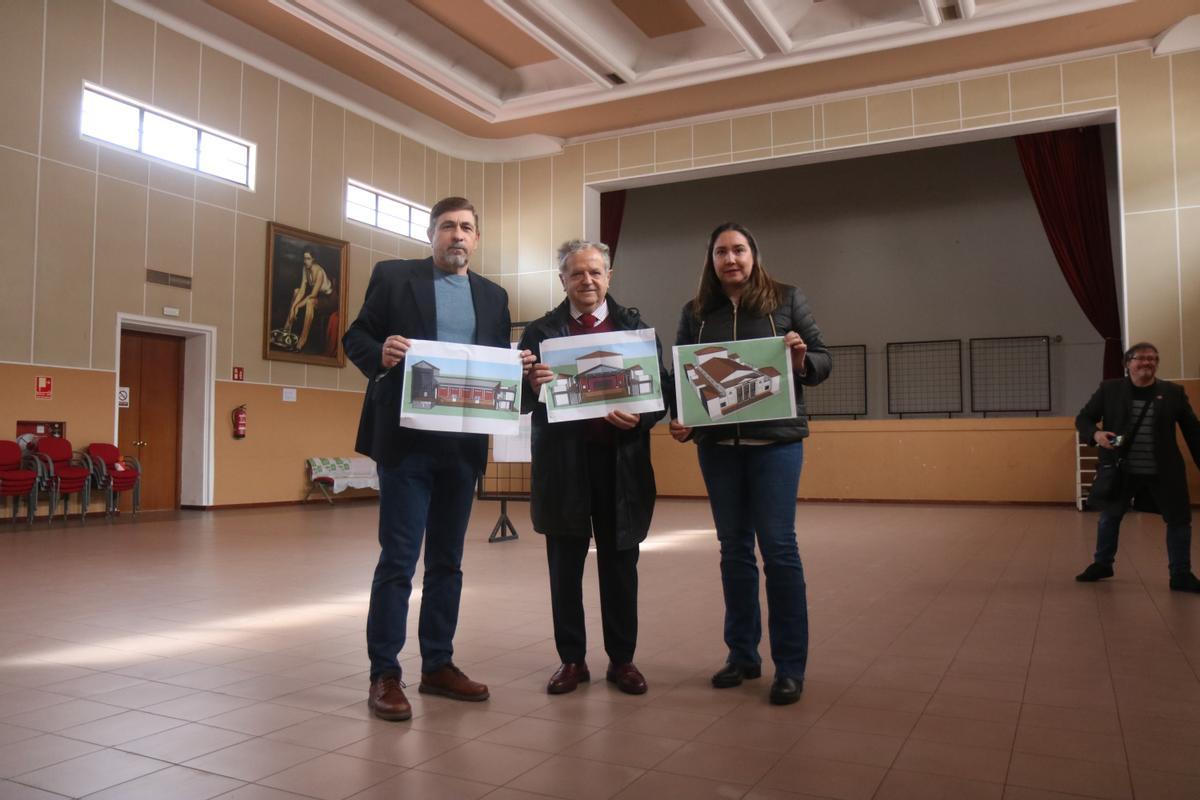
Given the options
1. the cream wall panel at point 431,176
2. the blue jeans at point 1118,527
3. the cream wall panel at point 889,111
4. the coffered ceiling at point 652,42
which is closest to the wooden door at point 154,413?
the coffered ceiling at point 652,42

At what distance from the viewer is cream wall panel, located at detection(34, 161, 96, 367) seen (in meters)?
9.62

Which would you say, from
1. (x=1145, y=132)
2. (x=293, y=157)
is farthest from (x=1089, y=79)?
(x=293, y=157)

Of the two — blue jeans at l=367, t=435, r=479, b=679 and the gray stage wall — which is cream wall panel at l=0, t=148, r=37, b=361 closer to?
blue jeans at l=367, t=435, r=479, b=679

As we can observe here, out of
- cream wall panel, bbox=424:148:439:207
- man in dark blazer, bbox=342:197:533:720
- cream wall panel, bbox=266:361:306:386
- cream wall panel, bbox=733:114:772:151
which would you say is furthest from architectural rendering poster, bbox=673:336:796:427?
cream wall panel, bbox=424:148:439:207

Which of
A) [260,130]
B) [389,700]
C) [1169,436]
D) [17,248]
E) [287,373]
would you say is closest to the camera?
[389,700]

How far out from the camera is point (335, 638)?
156 inches

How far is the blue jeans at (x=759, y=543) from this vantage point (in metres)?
3.02

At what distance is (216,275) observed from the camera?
37.9ft

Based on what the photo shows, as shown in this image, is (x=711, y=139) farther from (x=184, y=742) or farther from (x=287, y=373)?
(x=184, y=742)

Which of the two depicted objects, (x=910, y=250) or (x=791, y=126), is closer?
(x=791, y=126)

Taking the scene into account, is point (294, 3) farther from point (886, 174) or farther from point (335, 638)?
point (886, 174)

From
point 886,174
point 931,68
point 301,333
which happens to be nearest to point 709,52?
point 931,68

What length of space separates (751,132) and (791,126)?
2.05 feet

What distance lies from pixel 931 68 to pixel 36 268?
11466 mm
